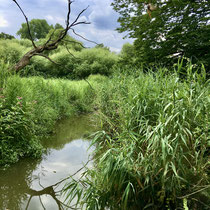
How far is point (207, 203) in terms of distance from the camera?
204 centimetres

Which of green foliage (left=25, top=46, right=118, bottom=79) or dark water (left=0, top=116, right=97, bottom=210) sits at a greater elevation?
green foliage (left=25, top=46, right=118, bottom=79)

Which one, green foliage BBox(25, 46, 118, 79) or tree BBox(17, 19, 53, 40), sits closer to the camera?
green foliage BBox(25, 46, 118, 79)

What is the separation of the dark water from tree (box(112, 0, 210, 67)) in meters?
4.59

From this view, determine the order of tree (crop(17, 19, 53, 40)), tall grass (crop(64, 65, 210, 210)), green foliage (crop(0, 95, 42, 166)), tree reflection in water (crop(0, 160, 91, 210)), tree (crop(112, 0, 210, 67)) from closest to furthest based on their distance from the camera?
tall grass (crop(64, 65, 210, 210)) < tree reflection in water (crop(0, 160, 91, 210)) < green foliage (crop(0, 95, 42, 166)) < tree (crop(112, 0, 210, 67)) < tree (crop(17, 19, 53, 40))

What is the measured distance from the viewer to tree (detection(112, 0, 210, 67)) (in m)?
6.98

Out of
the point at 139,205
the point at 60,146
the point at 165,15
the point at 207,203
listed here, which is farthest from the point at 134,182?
the point at 165,15

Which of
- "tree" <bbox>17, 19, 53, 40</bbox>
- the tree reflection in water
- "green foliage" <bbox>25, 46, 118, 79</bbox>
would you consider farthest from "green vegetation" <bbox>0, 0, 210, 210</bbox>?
"tree" <bbox>17, 19, 53, 40</bbox>

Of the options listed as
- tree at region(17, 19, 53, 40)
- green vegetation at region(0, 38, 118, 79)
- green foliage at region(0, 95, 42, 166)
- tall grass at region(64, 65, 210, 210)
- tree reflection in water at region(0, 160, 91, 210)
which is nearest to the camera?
tall grass at region(64, 65, 210, 210)

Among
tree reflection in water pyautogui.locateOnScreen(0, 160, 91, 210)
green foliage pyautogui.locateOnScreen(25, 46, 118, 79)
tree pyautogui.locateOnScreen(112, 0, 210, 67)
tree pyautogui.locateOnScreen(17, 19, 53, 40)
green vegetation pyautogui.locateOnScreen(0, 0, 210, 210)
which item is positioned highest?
tree pyautogui.locateOnScreen(17, 19, 53, 40)

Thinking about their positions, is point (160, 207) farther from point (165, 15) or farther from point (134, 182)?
point (165, 15)

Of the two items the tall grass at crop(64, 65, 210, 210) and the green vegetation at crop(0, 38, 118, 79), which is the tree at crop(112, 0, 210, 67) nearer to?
the tall grass at crop(64, 65, 210, 210)

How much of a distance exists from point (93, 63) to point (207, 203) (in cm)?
1880

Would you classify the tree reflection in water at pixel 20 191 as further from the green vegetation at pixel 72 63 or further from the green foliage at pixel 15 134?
the green vegetation at pixel 72 63

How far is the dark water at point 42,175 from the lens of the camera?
2.57 m
